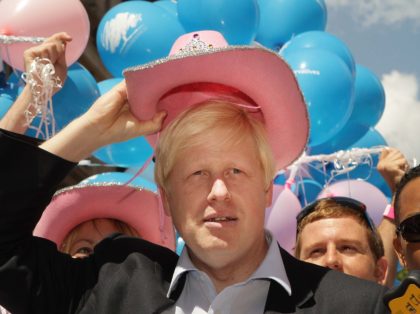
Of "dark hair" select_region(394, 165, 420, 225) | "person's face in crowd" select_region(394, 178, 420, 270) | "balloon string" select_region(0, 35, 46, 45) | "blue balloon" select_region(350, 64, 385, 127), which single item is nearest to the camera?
"person's face in crowd" select_region(394, 178, 420, 270)

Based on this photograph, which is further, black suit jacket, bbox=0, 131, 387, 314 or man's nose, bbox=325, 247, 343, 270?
man's nose, bbox=325, 247, 343, 270

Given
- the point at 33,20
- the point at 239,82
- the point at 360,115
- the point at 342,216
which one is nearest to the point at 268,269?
the point at 239,82

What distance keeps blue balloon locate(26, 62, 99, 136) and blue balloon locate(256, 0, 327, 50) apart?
1.76m

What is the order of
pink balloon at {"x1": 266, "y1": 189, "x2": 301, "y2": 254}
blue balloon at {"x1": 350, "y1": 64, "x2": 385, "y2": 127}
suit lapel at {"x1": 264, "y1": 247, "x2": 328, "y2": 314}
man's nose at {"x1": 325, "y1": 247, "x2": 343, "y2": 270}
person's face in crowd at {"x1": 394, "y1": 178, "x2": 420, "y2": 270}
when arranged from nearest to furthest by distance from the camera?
suit lapel at {"x1": 264, "y1": 247, "x2": 328, "y2": 314}
person's face in crowd at {"x1": 394, "y1": 178, "x2": 420, "y2": 270}
man's nose at {"x1": 325, "y1": 247, "x2": 343, "y2": 270}
pink balloon at {"x1": 266, "y1": 189, "x2": 301, "y2": 254}
blue balloon at {"x1": 350, "y1": 64, "x2": 385, "y2": 127}

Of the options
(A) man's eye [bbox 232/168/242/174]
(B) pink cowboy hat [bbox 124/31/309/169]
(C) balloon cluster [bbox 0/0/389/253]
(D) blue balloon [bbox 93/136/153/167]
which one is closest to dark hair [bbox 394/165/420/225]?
(B) pink cowboy hat [bbox 124/31/309/169]

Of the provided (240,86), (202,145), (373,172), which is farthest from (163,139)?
(373,172)

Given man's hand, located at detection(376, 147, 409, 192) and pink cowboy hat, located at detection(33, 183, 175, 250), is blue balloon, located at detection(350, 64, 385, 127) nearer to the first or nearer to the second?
man's hand, located at detection(376, 147, 409, 192)

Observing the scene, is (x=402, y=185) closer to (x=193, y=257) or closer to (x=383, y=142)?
(x=193, y=257)

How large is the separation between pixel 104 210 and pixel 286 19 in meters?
3.08

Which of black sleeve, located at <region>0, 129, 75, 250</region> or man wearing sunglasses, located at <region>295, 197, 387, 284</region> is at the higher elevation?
black sleeve, located at <region>0, 129, 75, 250</region>

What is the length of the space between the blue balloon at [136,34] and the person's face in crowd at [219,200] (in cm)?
284

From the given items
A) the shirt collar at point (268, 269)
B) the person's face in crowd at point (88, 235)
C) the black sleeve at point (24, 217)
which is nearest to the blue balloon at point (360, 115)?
the person's face in crowd at point (88, 235)

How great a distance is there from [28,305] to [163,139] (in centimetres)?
50

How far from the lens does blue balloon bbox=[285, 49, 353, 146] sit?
4340 millimetres
